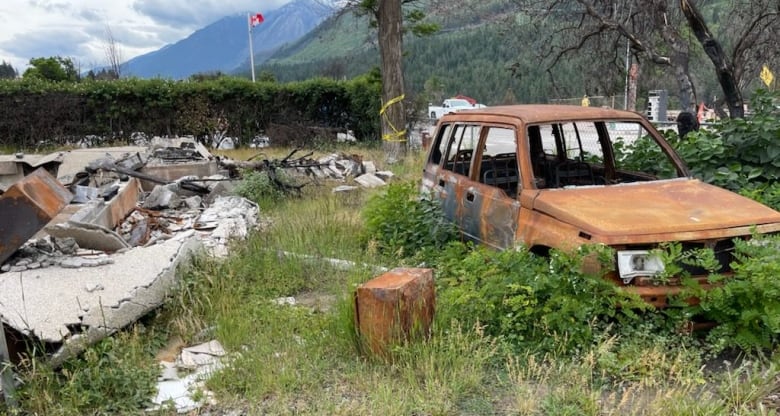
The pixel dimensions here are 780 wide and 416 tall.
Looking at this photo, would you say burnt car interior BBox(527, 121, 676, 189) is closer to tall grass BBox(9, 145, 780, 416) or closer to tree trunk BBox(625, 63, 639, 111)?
tall grass BBox(9, 145, 780, 416)

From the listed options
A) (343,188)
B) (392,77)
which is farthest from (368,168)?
(392,77)

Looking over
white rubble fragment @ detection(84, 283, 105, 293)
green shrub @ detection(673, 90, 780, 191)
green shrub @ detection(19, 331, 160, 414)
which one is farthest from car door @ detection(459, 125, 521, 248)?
white rubble fragment @ detection(84, 283, 105, 293)

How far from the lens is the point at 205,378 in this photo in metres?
3.66

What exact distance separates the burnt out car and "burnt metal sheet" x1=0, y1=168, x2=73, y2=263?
3.49 m

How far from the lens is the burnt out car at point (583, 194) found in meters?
3.78

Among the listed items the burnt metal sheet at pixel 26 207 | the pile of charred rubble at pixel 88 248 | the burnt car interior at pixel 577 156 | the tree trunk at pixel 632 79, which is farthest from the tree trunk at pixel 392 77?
the burnt metal sheet at pixel 26 207

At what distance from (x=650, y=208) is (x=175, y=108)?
15322 millimetres

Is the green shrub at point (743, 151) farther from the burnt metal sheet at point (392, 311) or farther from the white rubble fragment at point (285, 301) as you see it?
the white rubble fragment at point (285, 301)

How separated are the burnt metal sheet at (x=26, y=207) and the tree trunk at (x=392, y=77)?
9.75 metres

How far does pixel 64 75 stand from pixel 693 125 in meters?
31.6

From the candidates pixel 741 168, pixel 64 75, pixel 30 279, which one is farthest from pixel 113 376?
pixel 64 75

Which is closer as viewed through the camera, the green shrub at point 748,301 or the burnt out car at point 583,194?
the green shrub at point 748,301

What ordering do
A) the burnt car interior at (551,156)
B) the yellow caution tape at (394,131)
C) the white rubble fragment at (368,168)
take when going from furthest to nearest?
the yellow caution tape at (394,131), the white rubble fragment at (368,168), the burnt car interior at (551,156)

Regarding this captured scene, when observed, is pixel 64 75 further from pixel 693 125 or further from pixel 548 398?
pixel 548 398
